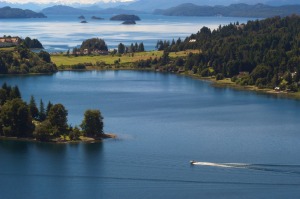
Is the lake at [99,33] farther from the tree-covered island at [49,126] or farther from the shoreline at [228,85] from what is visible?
the tree-covered island at [49,126]

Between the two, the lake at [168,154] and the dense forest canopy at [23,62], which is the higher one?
the dense forest canopy at [23,62]

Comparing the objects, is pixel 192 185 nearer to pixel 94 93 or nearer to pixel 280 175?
pixel 280 175

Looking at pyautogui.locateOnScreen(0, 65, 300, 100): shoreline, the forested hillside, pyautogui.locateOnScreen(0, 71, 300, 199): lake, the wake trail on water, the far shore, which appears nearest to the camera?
pyautogui.locateOnScreen(0, 71, 300, 199): lake

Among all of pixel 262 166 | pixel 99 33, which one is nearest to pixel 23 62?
pixel 262 166

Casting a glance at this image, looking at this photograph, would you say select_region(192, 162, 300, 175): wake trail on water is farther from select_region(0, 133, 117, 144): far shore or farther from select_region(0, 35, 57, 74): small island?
select_region(0, 35, 57, 74): small island

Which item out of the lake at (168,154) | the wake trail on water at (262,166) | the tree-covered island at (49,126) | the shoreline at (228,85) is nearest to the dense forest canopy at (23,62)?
the shoreline at (228,85)

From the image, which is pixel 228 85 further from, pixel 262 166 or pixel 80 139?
pixel 262 166

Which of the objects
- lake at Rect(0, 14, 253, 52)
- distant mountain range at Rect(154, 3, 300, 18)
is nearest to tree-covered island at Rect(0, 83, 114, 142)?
lake at Rect(0, 14, 253, 52)
